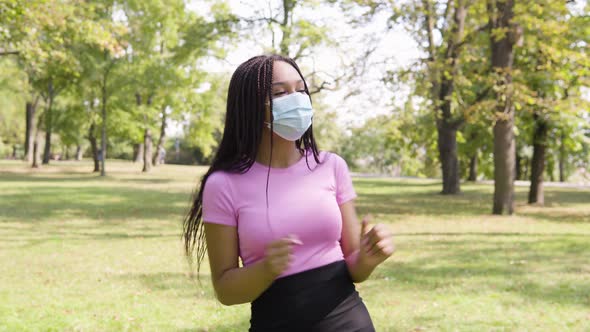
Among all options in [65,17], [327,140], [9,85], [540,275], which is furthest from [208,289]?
[327,140]

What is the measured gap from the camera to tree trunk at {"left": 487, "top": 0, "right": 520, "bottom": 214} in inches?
654

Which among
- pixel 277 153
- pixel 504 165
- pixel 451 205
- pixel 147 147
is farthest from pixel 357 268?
pixel 147 147

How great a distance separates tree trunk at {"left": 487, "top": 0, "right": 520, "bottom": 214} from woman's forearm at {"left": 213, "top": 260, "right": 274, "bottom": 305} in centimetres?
1539

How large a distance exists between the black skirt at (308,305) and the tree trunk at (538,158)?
787 inches

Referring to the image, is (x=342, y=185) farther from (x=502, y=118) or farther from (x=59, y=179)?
(x=59, y=179)

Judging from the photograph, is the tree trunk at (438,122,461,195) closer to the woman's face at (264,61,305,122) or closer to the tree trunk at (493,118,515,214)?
the tree trunk at (493,118,515,214)

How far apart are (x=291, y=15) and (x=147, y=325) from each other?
2705 cm

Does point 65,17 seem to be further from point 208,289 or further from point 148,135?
point 148,135

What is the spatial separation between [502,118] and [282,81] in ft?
49.3

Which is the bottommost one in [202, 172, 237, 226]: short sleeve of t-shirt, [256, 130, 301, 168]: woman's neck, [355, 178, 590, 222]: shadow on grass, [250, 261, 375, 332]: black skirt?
[355, 178, 590, 222]: shadow on grass

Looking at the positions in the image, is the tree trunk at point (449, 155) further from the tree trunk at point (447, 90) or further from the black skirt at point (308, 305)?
the black skirt at point (308, 305)

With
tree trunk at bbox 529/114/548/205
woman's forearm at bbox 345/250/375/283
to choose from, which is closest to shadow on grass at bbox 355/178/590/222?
tree trunk at bbox 529/114/548/205

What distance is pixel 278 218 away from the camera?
2189mm

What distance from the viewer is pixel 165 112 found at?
4475 centimetres
